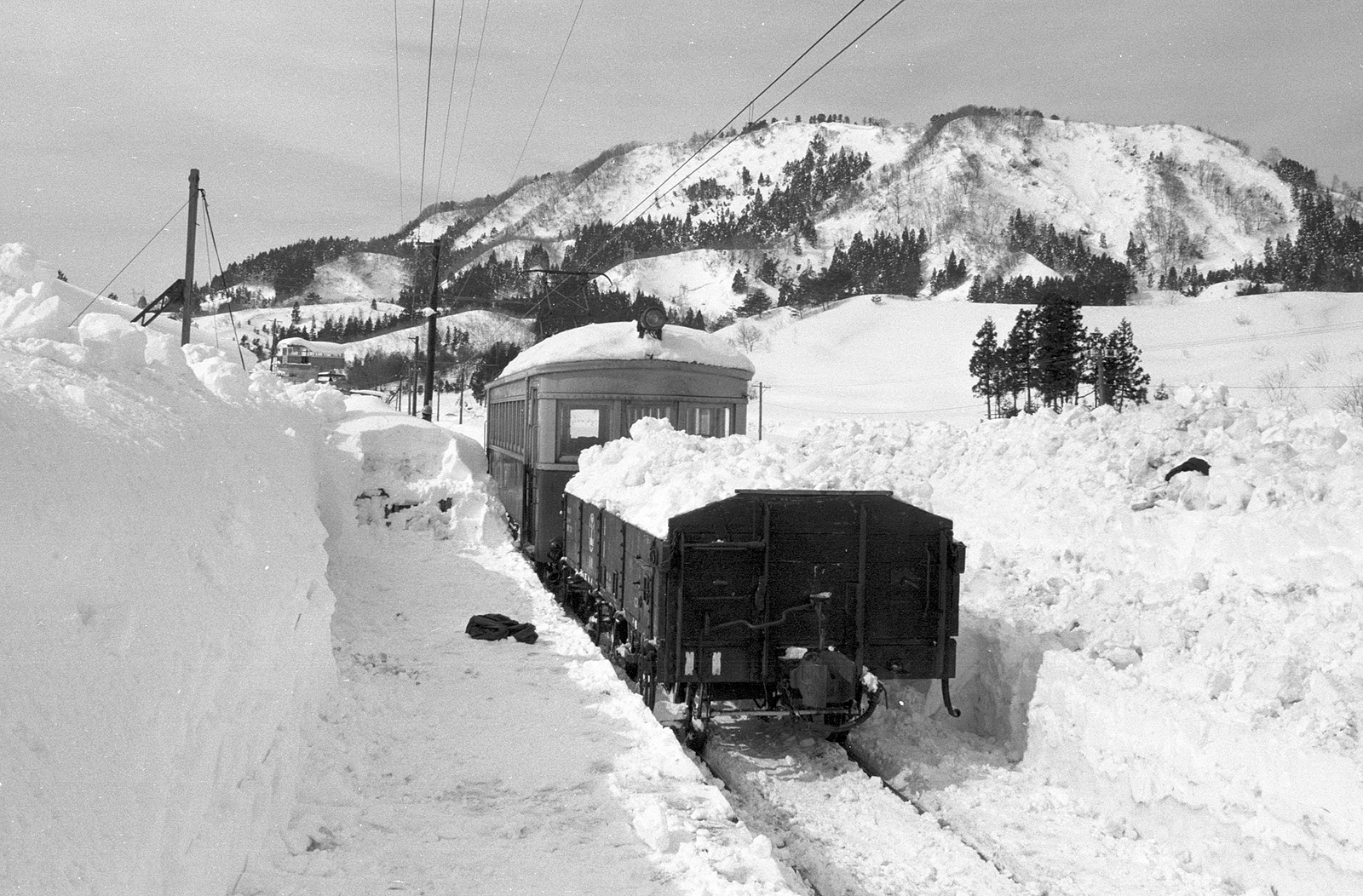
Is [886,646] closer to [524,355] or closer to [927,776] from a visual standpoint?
[927,776]

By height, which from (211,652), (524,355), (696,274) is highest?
(696,274)

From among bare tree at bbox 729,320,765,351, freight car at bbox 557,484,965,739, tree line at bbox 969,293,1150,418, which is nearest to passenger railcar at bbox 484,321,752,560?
freight car at bbox 557,484,965,739

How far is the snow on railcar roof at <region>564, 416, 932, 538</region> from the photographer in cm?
827

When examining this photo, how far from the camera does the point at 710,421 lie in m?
13.5

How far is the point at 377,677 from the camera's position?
7875mm

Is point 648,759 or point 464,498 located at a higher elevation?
point 464,498

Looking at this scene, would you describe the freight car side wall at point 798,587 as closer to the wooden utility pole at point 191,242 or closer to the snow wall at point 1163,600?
the snow wall at point 1163,600

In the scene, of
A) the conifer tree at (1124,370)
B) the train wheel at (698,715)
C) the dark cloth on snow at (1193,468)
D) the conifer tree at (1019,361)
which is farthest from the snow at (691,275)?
the train wheel at (698,715)

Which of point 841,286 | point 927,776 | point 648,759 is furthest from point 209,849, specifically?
point 841,286

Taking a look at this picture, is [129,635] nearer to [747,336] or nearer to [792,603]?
[792,603]

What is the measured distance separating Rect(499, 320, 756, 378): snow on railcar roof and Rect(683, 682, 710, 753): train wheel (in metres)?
6.20

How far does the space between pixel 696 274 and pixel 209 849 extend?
17075 cm

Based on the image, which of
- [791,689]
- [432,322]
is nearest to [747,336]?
[432,322]

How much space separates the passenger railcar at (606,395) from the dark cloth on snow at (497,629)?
3.00 metres
